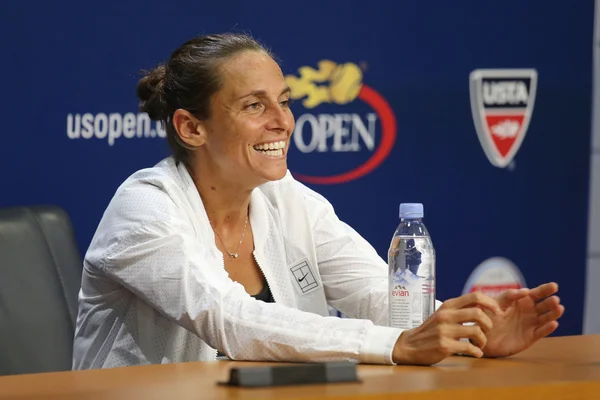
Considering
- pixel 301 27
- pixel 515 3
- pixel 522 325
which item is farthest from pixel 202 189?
pixel 515 3

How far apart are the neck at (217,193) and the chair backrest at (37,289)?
1.17 feet

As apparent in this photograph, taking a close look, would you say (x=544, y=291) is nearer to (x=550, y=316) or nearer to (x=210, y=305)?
(x=550, y=316)

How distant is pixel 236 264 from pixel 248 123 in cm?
31

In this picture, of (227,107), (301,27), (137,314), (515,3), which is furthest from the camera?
(515,3)

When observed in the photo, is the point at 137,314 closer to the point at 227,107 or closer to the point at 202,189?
the point at 202,189

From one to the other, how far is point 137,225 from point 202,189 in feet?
1.09

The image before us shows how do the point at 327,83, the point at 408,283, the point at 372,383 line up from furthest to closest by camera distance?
1. the point at 327,83
2. the point at 408,283
3. the point at 372,383

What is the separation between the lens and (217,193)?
2.40 m

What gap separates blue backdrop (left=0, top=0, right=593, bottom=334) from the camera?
306 cm

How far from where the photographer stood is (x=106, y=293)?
2260 mm

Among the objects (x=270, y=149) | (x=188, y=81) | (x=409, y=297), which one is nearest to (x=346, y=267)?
(x=270, y=149)

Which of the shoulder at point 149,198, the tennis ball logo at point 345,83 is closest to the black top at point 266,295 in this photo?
the shoulder at point 149,198

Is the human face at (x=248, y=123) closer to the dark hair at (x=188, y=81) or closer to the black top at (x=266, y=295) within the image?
the dark hair at (x=188, y=81)

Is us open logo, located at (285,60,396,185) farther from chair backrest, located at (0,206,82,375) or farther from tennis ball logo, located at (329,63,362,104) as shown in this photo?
chair backrest, located at (0,206,82,375)
